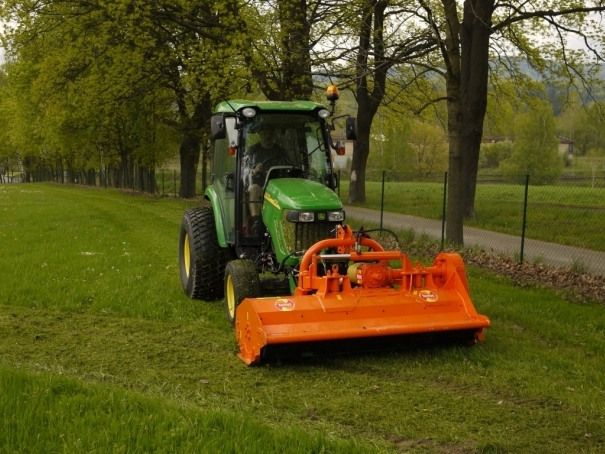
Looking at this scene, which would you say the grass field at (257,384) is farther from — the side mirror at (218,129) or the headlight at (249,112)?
the headlight at (249,112)

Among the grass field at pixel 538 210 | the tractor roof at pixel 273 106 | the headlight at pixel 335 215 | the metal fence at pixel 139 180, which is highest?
the tractor roof at pixel 273 106

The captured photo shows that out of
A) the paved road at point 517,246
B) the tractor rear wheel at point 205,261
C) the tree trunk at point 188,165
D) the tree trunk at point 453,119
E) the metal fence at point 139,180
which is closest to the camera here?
the tractor rear wheel at point 205,261

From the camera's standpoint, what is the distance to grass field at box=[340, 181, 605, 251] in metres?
15.5

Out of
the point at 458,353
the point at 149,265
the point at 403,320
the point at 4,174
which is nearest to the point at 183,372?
the point at 403,320

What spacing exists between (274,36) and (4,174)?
78443 mm

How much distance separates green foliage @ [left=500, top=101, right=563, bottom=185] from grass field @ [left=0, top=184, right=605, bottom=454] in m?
40.6

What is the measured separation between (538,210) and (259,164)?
41.6 ft

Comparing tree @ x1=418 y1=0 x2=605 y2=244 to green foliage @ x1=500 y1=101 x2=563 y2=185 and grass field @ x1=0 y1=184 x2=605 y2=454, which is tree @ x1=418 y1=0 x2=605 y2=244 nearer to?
grass field @ x1=0 y1=184 x2=605 y2=454

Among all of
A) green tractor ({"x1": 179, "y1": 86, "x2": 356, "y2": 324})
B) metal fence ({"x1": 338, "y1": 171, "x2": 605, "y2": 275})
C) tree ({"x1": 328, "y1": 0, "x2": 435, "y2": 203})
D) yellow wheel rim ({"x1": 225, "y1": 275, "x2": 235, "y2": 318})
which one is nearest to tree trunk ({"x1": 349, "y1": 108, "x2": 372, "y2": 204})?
tree ({"x1": 328, "y1": 0, "x2": 435, "y2": 203})

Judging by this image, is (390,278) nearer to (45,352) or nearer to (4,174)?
(45,352)

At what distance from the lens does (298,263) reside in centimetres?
689

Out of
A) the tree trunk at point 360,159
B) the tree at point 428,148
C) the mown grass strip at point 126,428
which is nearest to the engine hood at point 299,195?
the mown grass strip at point 126,428

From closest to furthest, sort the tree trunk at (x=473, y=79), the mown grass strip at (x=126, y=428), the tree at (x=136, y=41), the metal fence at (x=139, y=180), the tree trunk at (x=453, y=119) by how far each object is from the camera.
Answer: the mown grass strip at (x=126, y=428) < the tree trunk at (x=453, y=119) < the tree trunk at (x=473, y=79) < the tree at (x=136, y=41) < the metal fence at (x=139, y=180)

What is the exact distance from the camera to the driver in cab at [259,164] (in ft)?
25.0
